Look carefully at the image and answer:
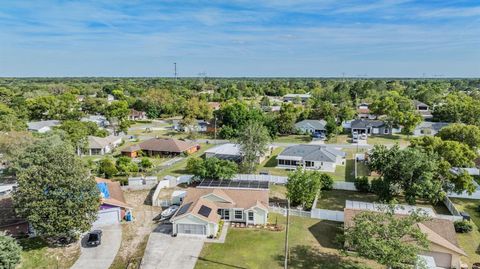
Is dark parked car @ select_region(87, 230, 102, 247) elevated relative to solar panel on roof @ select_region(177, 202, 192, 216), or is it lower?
lower

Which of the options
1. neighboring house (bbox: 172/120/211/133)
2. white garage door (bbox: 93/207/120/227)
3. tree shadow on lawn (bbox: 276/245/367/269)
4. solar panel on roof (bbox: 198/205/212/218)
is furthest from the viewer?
neighboring house (bbox: 172/120/211/133)

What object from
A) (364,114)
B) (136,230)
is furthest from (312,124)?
(136,230)

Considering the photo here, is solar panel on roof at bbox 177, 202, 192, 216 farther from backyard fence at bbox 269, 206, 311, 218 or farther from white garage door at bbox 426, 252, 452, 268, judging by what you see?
white garage door at bbox 426, 252, 452, 268

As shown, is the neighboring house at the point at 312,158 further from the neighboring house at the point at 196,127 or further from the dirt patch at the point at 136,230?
the neighboring house at the point at 196,127

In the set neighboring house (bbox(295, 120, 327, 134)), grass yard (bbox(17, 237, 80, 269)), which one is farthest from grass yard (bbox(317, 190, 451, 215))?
neighboring house (bbox(295, 120, 327, 134))

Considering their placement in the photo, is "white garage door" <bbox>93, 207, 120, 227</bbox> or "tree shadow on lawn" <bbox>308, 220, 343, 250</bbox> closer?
"tree shadow on lawn" <bbox>308, 220, 343, 250</bbox>

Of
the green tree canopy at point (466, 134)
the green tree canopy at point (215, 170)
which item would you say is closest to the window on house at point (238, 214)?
the green tree canopy at point (215, 170)
